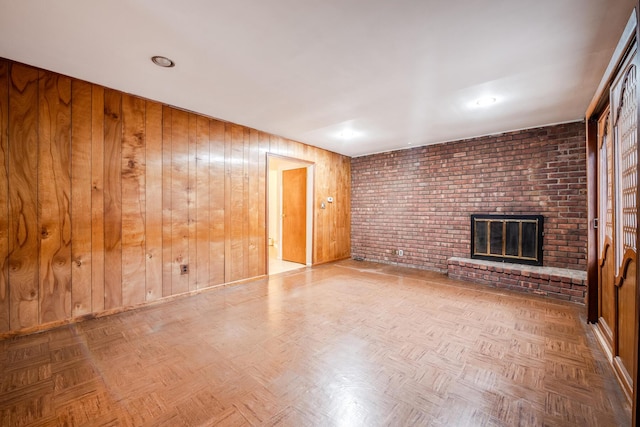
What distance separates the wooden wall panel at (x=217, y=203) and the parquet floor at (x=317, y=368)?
65 centimetres

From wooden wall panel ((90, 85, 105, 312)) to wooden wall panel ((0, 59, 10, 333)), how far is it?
0.56 meters

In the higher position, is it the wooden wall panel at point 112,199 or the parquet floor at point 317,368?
the wooden wall panel at point 112,199

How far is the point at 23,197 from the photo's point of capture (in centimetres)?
236

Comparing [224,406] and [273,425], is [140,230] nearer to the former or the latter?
[224,406]

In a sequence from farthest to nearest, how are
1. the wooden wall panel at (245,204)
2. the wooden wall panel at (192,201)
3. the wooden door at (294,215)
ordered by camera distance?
1. the wooden door at (294,215)
2. the wooden wall panel at (245,204)
3. the wooden wall panel at (192,201)

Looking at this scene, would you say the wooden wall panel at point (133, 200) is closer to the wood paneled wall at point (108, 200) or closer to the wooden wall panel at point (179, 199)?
the wood paneled wall at point (108, 200)

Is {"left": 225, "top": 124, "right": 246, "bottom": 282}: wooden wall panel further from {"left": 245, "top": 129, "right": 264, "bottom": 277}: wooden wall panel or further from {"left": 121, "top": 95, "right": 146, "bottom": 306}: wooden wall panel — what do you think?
{"left": 121, "top": 95, "right": 146, "bottom": 306}: wooden wall panel

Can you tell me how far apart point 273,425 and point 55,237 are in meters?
2.66

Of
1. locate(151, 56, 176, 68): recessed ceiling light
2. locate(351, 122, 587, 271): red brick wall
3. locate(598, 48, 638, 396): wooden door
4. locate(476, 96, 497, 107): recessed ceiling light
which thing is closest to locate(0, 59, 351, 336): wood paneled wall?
locate(151, 56, 176, 68): recessed ceiling light

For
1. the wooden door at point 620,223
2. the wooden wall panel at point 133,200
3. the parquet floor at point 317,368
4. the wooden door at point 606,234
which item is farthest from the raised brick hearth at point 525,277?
the wooden wall panel at point 133,200

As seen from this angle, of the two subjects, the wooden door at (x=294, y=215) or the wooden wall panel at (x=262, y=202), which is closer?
the wooden wall panel at (x=262, y=202)

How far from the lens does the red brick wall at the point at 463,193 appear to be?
3.74 metres

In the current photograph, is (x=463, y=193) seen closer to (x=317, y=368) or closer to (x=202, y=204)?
(x=317, y=368)

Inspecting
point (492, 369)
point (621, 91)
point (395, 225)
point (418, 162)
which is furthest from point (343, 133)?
point (492, 369)
